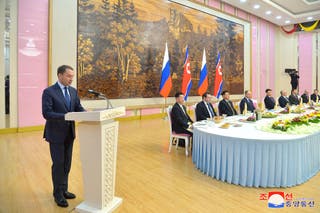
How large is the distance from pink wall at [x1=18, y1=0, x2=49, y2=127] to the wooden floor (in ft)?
5.50

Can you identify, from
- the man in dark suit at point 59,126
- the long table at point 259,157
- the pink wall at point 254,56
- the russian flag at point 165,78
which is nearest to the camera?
the man in dark suit at point 59,126

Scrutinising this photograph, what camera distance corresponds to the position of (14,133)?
6.19 meters

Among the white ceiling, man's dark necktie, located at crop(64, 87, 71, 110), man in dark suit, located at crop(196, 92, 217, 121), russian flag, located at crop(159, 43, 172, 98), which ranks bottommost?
man in dark suit, located at crop(196, 92, 217, 121)

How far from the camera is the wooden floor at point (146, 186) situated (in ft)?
8.67

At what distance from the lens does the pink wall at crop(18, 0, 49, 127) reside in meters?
6.25

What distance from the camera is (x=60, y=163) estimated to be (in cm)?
250

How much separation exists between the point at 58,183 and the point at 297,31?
1653cm

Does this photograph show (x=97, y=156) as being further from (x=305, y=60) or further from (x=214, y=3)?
(x=305, y=60)

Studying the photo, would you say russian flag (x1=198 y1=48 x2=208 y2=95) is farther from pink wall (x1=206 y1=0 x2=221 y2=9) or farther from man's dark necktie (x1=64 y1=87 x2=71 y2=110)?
man's dark necktie (x1=64 y1=87 x2=71 y2=110)

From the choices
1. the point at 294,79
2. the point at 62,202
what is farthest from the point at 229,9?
the point at 62,202

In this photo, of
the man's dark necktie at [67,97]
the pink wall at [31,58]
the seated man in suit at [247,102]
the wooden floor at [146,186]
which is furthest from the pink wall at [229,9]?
the man's dark necktie at [67,97]

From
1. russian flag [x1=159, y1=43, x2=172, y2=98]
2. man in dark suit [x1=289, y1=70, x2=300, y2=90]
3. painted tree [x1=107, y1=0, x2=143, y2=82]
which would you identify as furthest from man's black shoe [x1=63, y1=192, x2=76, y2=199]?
man in dark suit [x1=289, y1=70, x2=300, y2=90]

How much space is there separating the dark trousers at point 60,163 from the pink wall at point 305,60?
1587 cm

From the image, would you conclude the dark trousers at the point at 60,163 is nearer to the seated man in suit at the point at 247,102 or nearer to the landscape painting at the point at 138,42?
the landscape painting at the point at 138,42
